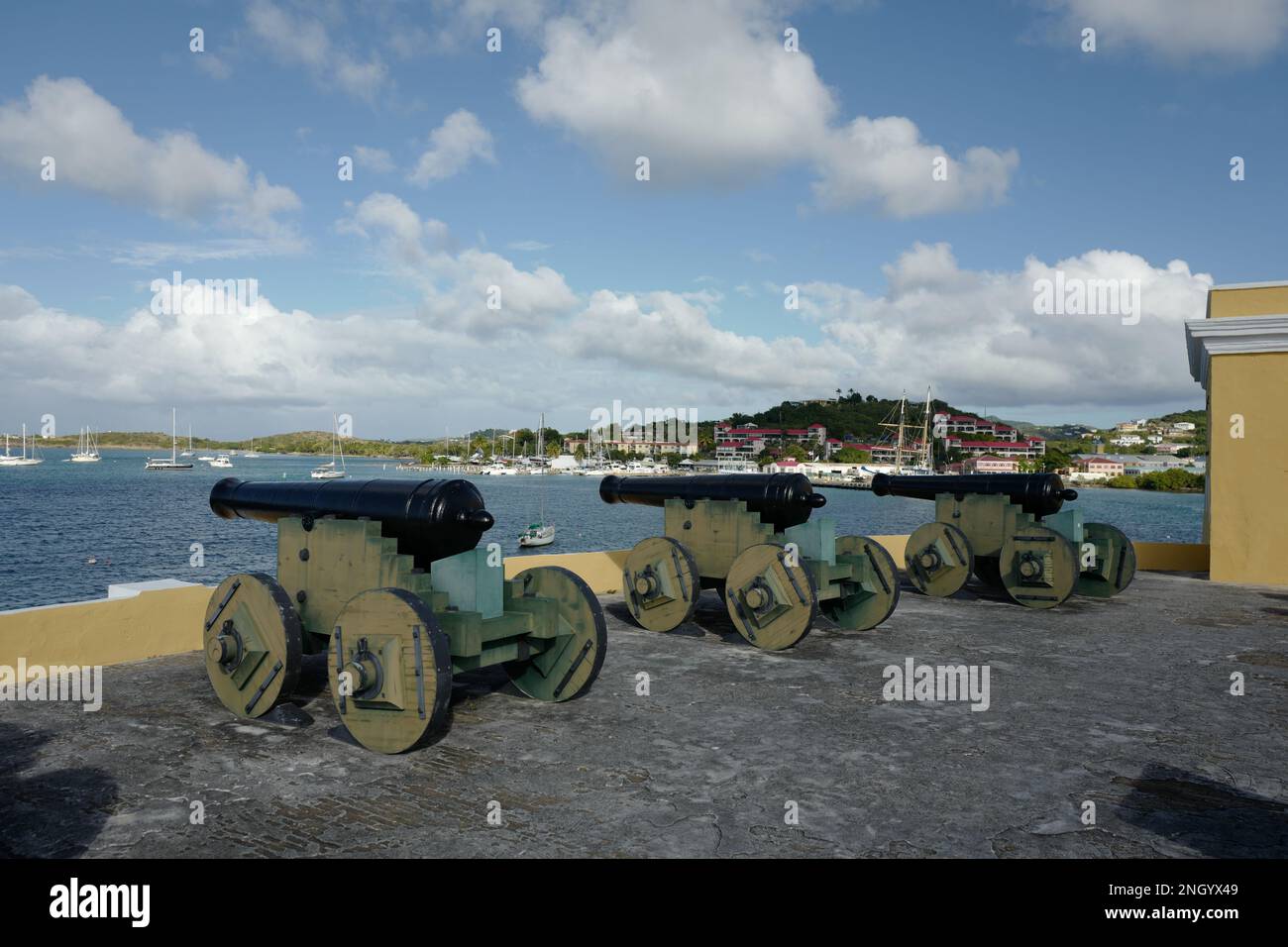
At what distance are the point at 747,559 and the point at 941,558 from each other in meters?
4.45

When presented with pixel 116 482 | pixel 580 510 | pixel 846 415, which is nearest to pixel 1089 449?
pixel 846 415

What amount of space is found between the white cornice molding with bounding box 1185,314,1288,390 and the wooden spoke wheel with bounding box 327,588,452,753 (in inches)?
567

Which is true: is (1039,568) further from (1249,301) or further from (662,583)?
(1249,301)

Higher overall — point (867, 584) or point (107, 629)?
point (867, 584)

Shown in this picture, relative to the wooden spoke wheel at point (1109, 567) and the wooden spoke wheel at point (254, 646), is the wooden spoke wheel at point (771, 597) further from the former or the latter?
the wooden spoke wheel at point (1109, 567)

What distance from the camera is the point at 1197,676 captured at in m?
7.28

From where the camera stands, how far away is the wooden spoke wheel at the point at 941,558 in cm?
1139

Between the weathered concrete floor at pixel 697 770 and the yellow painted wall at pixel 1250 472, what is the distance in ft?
25.4

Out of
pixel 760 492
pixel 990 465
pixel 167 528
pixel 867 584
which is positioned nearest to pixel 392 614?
pixel 760 492

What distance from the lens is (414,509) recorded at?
5.59 m

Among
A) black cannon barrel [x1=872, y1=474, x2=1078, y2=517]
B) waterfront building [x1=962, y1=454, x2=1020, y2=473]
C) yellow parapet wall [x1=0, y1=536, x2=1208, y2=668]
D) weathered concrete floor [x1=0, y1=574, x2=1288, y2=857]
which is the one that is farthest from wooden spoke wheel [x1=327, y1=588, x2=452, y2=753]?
waterfront building [x1=962, y1=454, x2=1020, y2=473]
